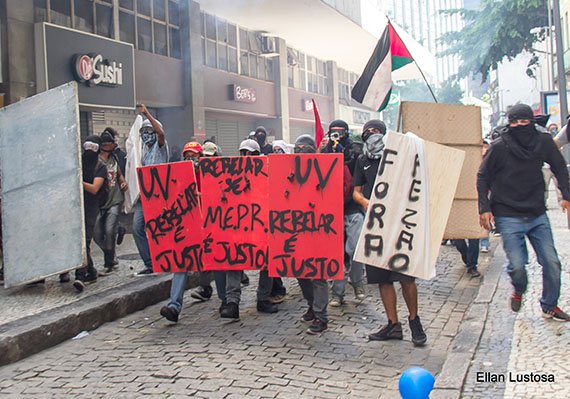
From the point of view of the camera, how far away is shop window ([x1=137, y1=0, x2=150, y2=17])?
15.3 meters

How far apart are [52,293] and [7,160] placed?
133 cm

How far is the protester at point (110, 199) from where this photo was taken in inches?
272

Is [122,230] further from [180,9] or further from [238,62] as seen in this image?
Answer: [238,62]

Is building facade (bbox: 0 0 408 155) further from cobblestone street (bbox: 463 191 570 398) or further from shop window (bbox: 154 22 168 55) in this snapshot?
cobblestone street (bbox: 463 191 570 398)

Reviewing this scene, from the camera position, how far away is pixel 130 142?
24.1 ft

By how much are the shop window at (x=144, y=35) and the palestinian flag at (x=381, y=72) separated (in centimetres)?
842

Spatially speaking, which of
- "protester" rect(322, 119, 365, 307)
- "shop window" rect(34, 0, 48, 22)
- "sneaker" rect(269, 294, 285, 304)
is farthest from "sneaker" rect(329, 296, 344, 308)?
"shop window" rect(34, 0, 48, 22)

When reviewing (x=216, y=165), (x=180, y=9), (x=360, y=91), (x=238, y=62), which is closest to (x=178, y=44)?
(x=180, y=9)

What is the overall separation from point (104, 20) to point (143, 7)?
1746mm

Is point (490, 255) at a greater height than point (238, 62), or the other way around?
point (238, 62)

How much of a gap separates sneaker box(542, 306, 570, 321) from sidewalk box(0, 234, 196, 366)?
3622 millimetres

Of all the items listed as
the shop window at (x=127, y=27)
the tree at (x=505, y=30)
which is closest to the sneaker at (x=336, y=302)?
the shop window at (x=127, y=27)

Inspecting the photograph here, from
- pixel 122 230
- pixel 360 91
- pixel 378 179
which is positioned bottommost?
pixel 122 230

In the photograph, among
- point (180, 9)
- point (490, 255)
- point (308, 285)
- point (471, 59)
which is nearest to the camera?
point (308, 285)
